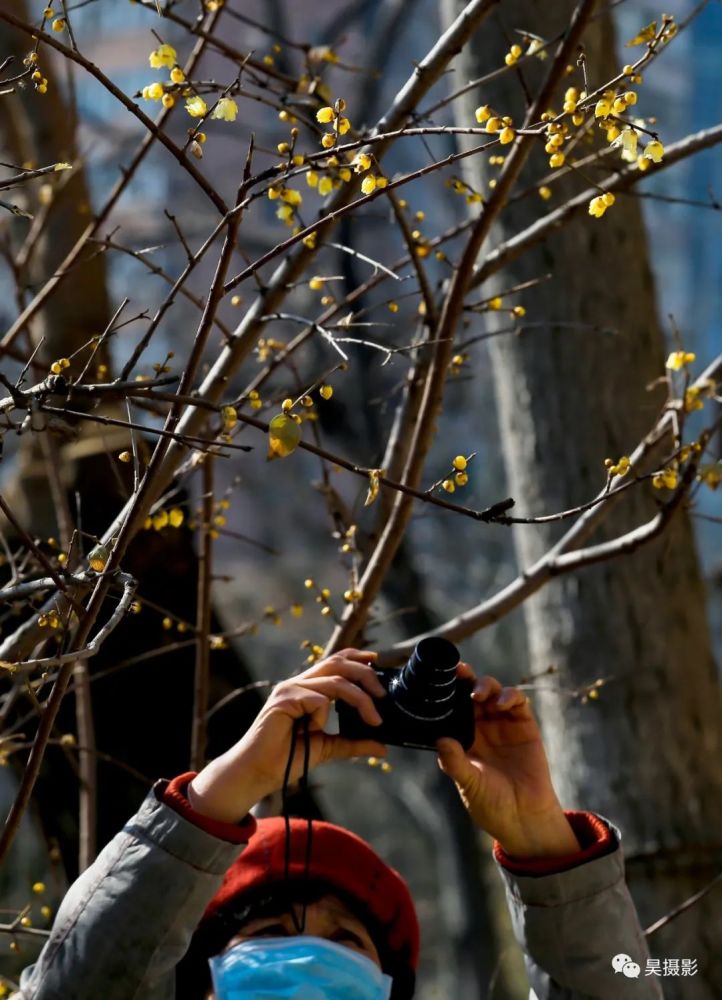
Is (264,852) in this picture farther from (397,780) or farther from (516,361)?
(397,780)

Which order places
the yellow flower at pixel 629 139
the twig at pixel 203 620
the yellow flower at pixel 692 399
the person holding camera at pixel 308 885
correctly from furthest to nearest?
the twig at pixel 203 620 → the yellow flower at pixel 692 399 → the person holding camera at pixel 308 885 → the yellow flower at pixel 629 139

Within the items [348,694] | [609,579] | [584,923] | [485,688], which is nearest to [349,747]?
[348,694]

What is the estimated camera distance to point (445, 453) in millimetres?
14766

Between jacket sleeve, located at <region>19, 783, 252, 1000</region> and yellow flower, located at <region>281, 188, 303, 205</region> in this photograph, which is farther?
yellow flower, located at <region>281, 188, 303, 205</region>

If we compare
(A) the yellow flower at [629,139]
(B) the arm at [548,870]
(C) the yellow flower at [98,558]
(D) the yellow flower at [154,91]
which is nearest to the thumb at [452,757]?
(B) the arm at [548,870]

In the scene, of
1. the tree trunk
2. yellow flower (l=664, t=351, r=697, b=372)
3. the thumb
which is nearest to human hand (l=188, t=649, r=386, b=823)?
the thumb

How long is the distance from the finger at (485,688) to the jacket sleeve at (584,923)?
256 millimetres

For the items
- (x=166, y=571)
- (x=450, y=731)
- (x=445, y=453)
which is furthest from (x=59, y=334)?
(x=445, y=453)

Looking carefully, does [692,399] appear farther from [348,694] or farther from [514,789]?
[348,694]

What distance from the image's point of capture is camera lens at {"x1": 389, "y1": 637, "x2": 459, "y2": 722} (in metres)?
1.84

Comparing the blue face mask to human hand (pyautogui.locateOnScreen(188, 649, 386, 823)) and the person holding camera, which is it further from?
human hand (pyautogui.locateOnScreen(188, 649, 386, 823))

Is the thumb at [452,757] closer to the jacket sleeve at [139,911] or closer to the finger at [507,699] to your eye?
the finger at [507,699]

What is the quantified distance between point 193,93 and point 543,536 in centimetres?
163

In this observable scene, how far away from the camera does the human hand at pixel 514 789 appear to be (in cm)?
203
